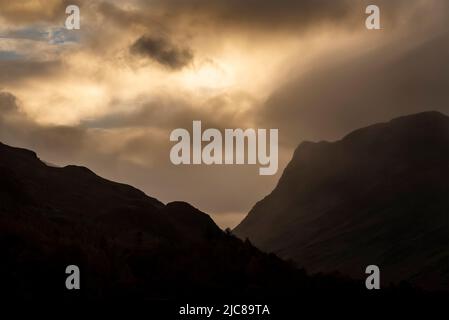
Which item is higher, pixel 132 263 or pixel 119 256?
pixel 119 256

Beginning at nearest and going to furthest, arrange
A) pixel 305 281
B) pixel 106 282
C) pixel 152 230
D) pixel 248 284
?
pixel 106 282 → pixel 248 284 → pixel 305 281 → pixel 152 230

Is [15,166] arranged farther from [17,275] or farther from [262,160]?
[262,160]

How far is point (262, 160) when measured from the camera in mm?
52562

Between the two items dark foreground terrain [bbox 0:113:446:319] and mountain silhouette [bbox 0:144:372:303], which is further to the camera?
mountain silhouette [bbox 0:144:372:303]

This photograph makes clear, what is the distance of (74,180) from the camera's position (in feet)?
307

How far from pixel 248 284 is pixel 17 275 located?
22743mm

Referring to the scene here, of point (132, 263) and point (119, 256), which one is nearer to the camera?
point (119, 256)

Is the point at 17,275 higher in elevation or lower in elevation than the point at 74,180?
lower

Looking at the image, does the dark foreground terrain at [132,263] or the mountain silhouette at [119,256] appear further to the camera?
the mountain silhouette at [119,256]
